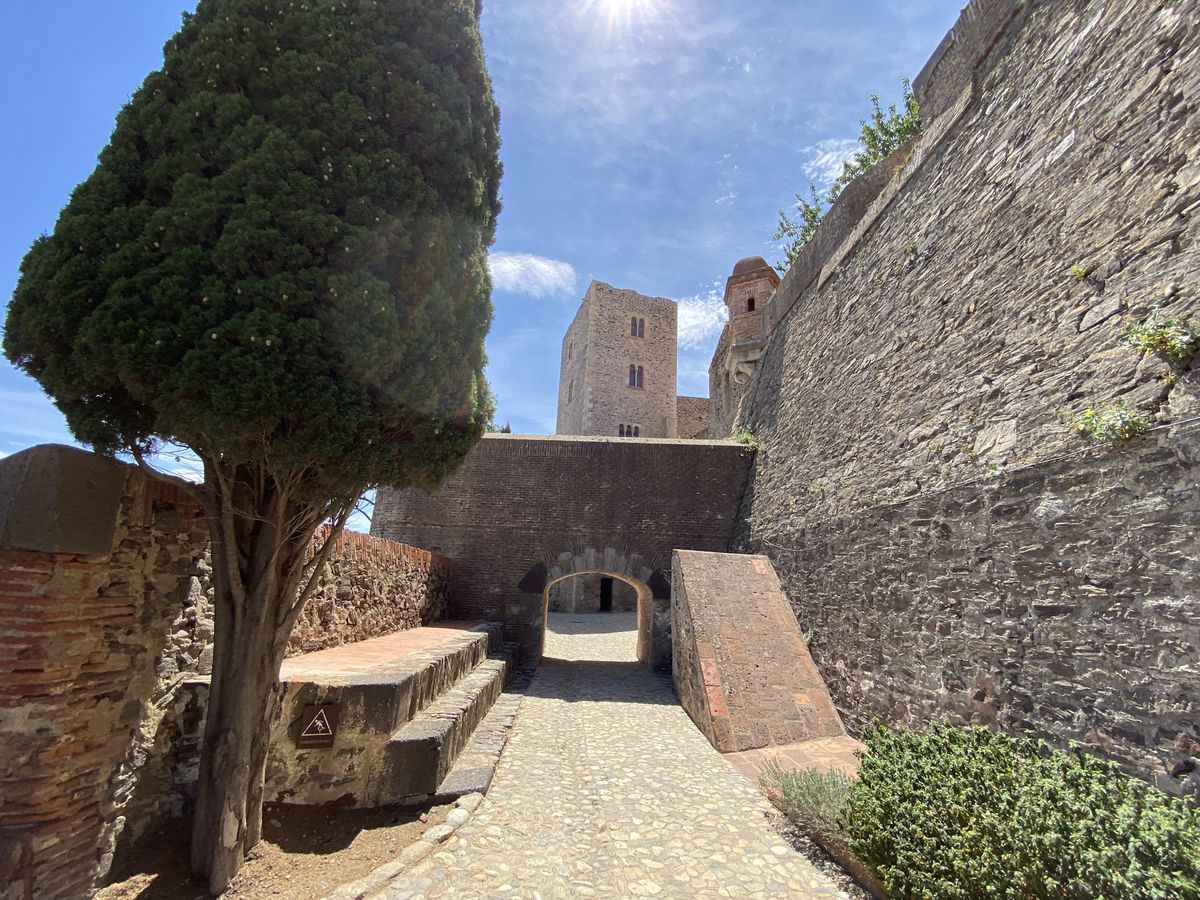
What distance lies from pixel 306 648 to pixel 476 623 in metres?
5.43

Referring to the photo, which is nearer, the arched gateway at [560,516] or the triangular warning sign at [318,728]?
the triangular warning sign at [318,728]

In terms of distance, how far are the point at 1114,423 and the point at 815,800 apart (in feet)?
11.1

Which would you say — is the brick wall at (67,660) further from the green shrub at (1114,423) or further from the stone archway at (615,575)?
the stone archway at (615,575)

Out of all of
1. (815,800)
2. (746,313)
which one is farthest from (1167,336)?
(746,313)

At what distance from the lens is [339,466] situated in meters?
3.87

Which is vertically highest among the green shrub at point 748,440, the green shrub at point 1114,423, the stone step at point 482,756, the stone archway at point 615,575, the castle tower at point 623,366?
the castle tower at point 623,366

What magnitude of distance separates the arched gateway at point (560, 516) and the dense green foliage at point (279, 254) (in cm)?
871

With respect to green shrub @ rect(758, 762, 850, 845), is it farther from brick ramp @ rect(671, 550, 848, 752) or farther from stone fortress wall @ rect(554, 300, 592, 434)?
stone fortress wall @ rect(554, 300, 592, 434)

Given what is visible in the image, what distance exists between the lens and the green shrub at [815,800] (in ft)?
13.6

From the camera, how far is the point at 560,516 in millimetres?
12992

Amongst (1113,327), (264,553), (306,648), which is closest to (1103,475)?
(1113,327)

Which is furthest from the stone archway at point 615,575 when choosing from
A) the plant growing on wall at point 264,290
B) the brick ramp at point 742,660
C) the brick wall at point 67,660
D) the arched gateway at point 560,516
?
the brick wall at point 67,660

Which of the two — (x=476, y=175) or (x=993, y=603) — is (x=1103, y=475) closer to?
(x=993, y=603)

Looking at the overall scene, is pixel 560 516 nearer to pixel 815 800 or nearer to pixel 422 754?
pixel 422 754
